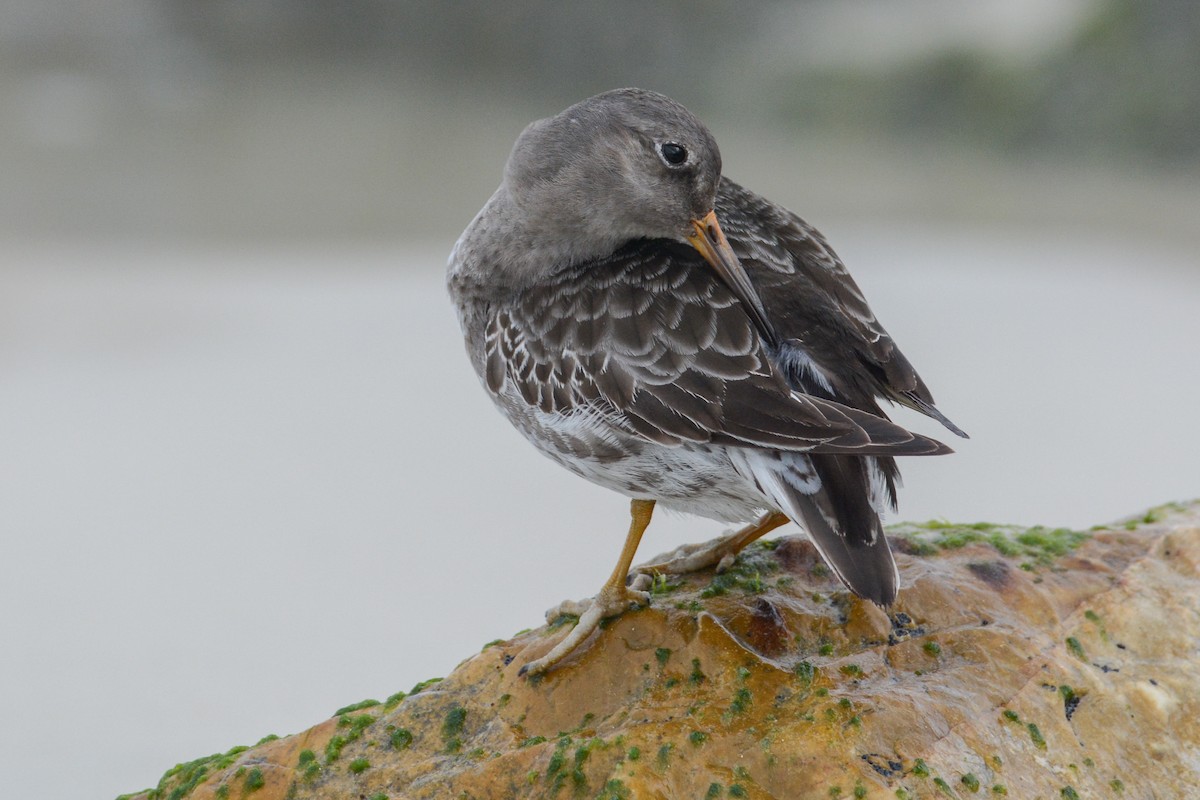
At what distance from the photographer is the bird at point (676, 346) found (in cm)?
352

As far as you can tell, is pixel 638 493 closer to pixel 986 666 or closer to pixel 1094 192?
pixel 986 666

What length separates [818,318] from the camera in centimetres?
400

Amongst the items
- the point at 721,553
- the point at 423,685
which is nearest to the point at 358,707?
the point at 423,685

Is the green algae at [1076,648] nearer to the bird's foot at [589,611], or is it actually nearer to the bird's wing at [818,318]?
the bird's wing at [818,318]

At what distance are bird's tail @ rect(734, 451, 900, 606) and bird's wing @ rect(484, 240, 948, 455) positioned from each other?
4.2 inches

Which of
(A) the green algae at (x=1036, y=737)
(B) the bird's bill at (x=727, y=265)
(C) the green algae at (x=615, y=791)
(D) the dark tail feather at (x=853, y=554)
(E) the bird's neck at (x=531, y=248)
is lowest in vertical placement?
(A) the green algae at (x=1036, y=737)

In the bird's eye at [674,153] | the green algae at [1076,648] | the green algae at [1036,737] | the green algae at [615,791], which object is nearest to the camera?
the green algae at [615,791]

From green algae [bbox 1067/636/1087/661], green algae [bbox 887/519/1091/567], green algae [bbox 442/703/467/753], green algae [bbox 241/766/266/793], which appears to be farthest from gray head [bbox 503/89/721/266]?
green algae [bbox 241/766/266/793]

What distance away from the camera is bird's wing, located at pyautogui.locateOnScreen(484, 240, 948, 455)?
3480 millimetres

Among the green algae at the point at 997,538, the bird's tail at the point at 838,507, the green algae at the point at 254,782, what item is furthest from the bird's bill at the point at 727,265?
the green algae at the point at 254,782

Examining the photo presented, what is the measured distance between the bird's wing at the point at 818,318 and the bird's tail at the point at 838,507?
32 cm

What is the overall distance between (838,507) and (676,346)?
696 millimetres

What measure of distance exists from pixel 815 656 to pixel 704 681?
1.11 ft

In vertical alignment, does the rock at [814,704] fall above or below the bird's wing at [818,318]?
below
